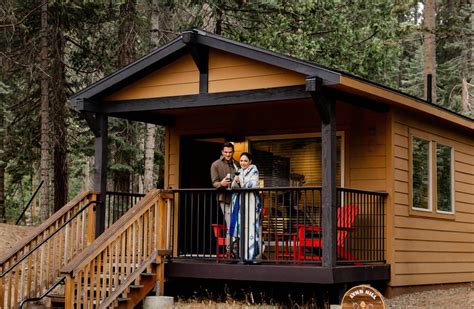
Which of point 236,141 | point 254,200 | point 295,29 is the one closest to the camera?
point 254,200

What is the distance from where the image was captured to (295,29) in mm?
19812

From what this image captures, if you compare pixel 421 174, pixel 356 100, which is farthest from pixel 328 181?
pixel 421 174

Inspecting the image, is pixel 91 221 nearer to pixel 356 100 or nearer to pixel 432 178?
pixel 356 100

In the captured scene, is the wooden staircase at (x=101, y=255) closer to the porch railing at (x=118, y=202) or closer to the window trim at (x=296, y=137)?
the porch railing at (x=118, y=202)

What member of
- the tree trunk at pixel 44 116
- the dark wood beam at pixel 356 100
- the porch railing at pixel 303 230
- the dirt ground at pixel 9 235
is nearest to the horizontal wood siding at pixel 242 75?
the dark wood beam at pixel 356 100

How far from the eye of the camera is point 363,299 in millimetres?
7867

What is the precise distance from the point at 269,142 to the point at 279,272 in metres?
3.34

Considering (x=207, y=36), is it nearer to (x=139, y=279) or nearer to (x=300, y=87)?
(x=300, y=87)

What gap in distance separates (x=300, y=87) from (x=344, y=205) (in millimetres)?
1983

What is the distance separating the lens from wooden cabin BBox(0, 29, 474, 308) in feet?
32.9

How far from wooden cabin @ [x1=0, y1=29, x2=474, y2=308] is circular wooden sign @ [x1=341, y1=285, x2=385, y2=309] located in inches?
69.7

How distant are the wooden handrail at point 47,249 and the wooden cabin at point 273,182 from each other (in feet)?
0.10

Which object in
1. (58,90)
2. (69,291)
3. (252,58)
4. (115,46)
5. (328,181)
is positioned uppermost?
(115,46)

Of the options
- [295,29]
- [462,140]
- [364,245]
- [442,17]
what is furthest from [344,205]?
[442,17]
